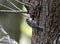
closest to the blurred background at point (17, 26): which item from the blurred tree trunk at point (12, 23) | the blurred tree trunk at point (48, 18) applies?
the blurred tree trunk at point (12, 23)

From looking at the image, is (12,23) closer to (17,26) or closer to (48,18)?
(17,26)

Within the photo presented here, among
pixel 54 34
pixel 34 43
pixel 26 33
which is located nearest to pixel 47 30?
pixel 54 34

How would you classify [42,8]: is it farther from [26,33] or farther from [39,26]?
[26,33]

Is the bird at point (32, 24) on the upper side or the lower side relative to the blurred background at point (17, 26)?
upper

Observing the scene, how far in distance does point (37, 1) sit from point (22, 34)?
1568 mm

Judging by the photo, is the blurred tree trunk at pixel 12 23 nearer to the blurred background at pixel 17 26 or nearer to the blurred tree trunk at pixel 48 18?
the blurred background at pixel 17 26

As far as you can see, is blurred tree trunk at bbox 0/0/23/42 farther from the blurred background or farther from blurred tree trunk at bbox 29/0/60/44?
blurred tree trunk at bbox 29/0/60/44

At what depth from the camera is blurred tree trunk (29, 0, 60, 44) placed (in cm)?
106

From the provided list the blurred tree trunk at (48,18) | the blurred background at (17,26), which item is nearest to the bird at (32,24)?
the blurred tree trunk at (48,18)

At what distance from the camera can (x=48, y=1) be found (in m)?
1.06

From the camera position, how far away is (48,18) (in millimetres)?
1073

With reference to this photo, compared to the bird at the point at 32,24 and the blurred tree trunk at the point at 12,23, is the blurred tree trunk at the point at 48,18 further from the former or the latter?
the blurred tree trunk at the point at 12,23

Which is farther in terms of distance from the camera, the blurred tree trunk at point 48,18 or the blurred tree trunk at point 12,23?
the blurred tree trunk at point 12,23

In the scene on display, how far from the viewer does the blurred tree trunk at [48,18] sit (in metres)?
1.06
